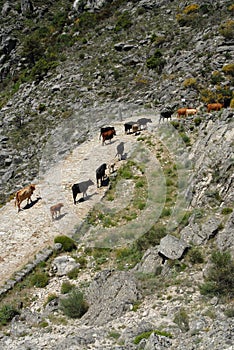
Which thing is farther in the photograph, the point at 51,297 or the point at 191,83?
the point at 191,83

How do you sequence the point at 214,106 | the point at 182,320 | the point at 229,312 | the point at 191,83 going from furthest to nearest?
the point at 191,83 < the point at 214,106 < the point at 182,320 < the point at 229,312

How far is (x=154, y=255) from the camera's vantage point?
16812 mm

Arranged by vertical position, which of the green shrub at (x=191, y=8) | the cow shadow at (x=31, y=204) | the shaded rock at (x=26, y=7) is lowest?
the cow shadow at (x=31, y=204)

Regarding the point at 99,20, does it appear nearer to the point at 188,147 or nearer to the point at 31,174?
the point at 31,174

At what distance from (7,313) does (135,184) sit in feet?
33.8

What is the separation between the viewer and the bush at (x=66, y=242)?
2095 centimetres

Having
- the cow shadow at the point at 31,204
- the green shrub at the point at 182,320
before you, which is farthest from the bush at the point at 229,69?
the green shrub at the point at 182,320

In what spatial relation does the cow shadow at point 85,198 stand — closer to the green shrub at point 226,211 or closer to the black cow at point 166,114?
the green shrub at point 226,211

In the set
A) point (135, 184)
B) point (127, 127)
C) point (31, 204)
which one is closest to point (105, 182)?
point (135, 184)

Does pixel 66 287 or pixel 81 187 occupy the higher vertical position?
pixel 81 187

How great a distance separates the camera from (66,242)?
2123cm

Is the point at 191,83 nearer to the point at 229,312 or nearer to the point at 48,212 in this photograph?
the point at 48,212

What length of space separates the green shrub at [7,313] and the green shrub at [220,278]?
25.1 ft

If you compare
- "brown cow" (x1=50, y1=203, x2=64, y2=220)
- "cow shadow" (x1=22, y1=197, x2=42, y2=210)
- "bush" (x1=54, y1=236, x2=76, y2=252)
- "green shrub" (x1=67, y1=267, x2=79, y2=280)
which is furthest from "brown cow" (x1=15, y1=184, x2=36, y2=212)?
"green shrub" (x1=67, y1=267, x2=79, y2=280)
